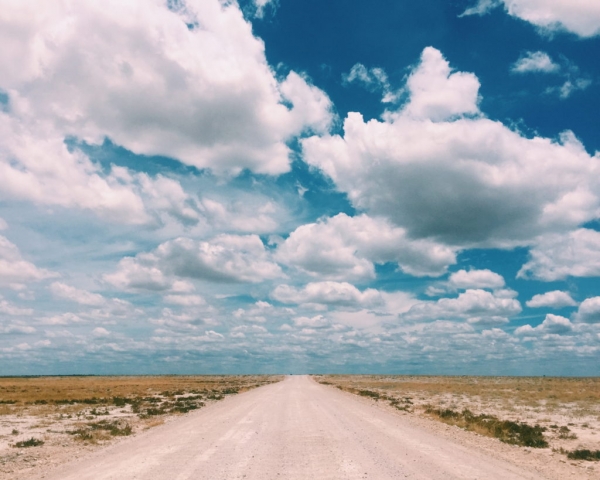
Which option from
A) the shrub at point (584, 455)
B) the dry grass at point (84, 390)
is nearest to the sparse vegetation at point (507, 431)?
the shrub at point (584, 455)

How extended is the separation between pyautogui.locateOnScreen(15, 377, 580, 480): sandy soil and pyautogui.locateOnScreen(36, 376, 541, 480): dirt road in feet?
0.09

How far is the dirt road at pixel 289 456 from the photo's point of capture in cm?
1224

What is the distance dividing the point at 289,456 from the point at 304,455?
1.73 feet

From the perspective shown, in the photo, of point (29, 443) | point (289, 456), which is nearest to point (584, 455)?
point (289, 456)

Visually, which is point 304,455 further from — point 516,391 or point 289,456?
point 516,391

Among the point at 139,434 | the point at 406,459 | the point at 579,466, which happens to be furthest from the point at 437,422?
the point at 139,434

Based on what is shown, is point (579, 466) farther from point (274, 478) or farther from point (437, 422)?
point (437, 422)

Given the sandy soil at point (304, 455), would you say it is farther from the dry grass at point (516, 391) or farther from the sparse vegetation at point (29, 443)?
the dry grass at point (516, 391)

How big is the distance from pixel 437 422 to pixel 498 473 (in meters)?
15.9

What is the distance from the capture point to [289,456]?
1448cm

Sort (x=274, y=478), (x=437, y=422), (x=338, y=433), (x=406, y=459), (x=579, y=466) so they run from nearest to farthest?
(x=274, y=478), (x=406, y=459), (x=579, y=466), (x=338, y=433), (x=437, y=422)

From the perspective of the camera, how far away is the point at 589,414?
34156 mm

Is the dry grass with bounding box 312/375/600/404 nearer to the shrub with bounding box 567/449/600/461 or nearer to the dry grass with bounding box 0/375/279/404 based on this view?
the shrub with bounding box 567/449/600/461

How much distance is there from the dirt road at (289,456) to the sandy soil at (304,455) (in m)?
0.03
